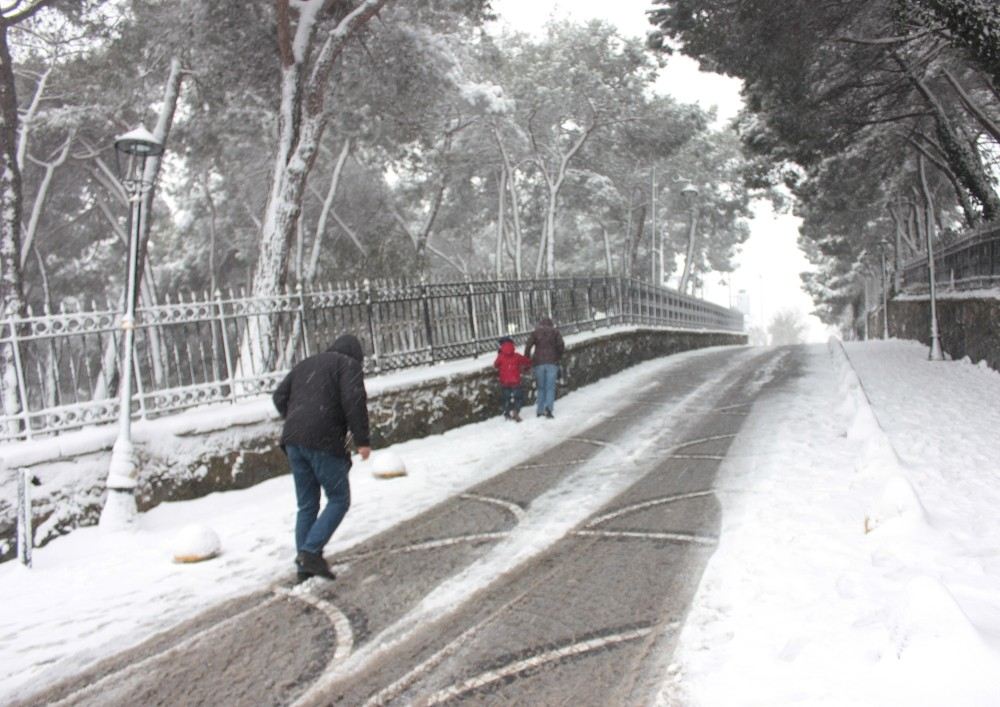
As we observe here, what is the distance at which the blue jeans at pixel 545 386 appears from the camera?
12.1m

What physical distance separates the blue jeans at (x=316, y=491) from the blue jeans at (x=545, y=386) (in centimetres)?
697

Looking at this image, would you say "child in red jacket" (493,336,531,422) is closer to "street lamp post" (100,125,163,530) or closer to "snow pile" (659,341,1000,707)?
"snow pile" (659,341,1000,707)

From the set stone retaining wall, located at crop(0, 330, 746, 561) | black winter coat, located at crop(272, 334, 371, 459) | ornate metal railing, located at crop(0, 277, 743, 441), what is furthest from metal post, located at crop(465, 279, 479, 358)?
black winter coat, located at crop(272, 334, 371, 459)

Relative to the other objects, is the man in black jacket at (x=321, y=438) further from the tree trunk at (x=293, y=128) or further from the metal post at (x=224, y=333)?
the tree trunk at (x=293, y=128)

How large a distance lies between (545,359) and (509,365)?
2.26ft

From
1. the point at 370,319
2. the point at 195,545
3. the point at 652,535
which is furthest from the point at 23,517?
the point at 370,319

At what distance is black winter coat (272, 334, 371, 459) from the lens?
521 centimetres

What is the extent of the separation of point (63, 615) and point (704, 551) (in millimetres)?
4358

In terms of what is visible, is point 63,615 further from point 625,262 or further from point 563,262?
point 563,262

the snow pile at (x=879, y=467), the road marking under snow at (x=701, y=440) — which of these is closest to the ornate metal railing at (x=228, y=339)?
the road marking under snow at (x=701, y=440)

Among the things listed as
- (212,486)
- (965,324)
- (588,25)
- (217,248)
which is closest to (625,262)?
(588,25)

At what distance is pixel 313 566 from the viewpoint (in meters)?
5.19

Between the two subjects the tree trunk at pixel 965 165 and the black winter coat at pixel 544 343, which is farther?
the tree trunk at pixel 965 165

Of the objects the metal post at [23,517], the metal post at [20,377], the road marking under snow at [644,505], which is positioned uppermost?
the metal post at [20,377]
